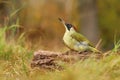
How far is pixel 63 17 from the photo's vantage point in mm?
25766

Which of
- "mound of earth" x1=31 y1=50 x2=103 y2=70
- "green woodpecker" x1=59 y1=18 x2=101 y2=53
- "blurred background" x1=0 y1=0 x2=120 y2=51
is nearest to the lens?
"mound of earth" x1=31 y1=50 x2=103 y2=70

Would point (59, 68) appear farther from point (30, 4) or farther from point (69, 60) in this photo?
point (30, 4)

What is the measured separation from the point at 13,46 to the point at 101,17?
47.3 feet

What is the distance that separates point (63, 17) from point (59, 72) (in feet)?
58.0

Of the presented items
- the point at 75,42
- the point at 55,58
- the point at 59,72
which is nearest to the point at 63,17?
the point at 75,42

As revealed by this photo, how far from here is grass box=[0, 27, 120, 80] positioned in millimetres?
7699

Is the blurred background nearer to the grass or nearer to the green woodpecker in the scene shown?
the grass

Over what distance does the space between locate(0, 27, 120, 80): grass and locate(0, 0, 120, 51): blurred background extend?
523 cm

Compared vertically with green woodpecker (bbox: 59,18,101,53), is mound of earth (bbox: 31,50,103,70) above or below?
below

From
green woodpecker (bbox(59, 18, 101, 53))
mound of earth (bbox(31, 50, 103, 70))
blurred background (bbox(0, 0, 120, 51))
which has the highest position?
green woodpecker (bbox(59, 18, 101, 53))

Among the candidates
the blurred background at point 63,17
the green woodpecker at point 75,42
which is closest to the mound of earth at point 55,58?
the green woodpecker at point 75,42

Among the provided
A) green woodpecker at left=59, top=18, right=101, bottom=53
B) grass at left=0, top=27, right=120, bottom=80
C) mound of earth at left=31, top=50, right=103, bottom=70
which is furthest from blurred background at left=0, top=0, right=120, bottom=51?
mound of earth at left=31, top=50, right=103, bottom=70

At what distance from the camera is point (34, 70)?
28.7 ft

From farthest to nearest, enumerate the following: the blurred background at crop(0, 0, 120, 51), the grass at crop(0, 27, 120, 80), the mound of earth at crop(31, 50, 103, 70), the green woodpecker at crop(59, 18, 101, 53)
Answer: the blurred background at crop(0, 0, 120, 51) → the green woodpecker at crop(59, 18, 101, 53) → the mound of earth at crop(31, 50, 103, 70) → the grass at crop(0, 27, 120, 80)
